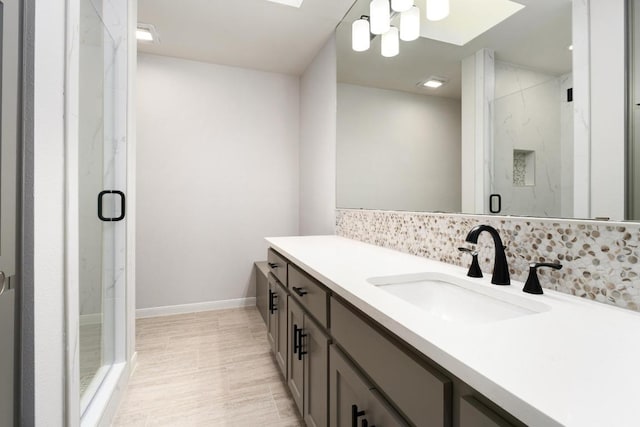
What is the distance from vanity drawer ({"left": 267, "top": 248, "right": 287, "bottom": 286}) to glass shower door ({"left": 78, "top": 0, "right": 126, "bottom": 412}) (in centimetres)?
87

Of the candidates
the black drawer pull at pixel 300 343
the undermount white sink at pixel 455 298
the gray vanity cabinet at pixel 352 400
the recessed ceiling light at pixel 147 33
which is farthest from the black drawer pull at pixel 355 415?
the recessed ceiling light at pixel 147 33

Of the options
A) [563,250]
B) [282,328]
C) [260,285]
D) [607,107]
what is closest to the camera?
[607,107]

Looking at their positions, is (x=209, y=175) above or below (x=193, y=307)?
above

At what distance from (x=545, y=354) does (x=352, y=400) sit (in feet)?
1.85

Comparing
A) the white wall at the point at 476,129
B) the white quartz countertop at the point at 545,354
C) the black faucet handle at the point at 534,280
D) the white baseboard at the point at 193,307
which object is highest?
the white wall at the point at 476,129

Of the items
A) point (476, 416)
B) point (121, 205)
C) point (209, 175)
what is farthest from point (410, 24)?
point (209, 175)

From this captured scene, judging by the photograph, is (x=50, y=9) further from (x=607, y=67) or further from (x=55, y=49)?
(x=607, y=67)

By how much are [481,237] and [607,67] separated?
63cm

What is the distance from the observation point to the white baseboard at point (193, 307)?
286 cm

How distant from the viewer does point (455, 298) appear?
107 cm

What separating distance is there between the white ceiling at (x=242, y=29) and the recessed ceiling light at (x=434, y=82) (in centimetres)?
109

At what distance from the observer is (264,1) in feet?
6.91

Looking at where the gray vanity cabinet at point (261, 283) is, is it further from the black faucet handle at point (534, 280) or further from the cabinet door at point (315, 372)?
the black faucet handle at point (534, 280)

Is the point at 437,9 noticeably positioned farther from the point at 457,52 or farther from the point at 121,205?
the point at 121,205
